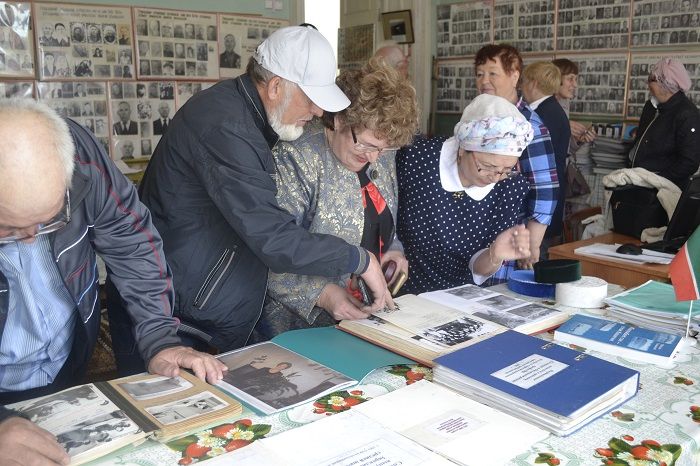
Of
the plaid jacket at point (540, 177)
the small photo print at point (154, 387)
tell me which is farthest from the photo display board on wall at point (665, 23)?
the small photo print at point (154, 387)

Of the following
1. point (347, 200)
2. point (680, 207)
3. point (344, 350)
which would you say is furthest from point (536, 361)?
point (680, 207)

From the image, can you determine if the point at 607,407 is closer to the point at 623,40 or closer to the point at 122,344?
the point at 122,344

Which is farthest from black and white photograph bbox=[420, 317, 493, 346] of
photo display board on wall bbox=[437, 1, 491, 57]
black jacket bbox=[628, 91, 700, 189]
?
photo display board on wall bbox=[437, 1, 491, 57]

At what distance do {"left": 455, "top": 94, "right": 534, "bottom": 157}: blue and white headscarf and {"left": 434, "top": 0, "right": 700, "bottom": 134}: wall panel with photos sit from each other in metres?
2.46

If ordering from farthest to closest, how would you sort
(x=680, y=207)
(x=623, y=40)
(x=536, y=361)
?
(x=623, y=40), (x=680, y=207), (x=536, y=361)

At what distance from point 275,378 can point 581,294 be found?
3.00 ft

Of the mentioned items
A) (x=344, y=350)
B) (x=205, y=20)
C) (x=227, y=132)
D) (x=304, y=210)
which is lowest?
(x=344, y=350)

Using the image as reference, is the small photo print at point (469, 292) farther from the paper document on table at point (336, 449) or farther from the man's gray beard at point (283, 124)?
the paper document on table at point (336, 449)

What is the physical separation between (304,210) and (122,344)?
25.1 inches

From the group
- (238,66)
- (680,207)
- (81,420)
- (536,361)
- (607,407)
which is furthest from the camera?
(238,66)

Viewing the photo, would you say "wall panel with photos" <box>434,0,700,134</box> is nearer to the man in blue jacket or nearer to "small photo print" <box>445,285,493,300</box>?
"small photo print" <box>445,285,493,300</box>

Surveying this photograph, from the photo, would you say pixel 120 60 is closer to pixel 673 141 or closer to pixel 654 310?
pixel 673 141

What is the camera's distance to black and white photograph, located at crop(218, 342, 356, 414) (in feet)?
3.84

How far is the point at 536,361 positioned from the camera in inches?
50.3
